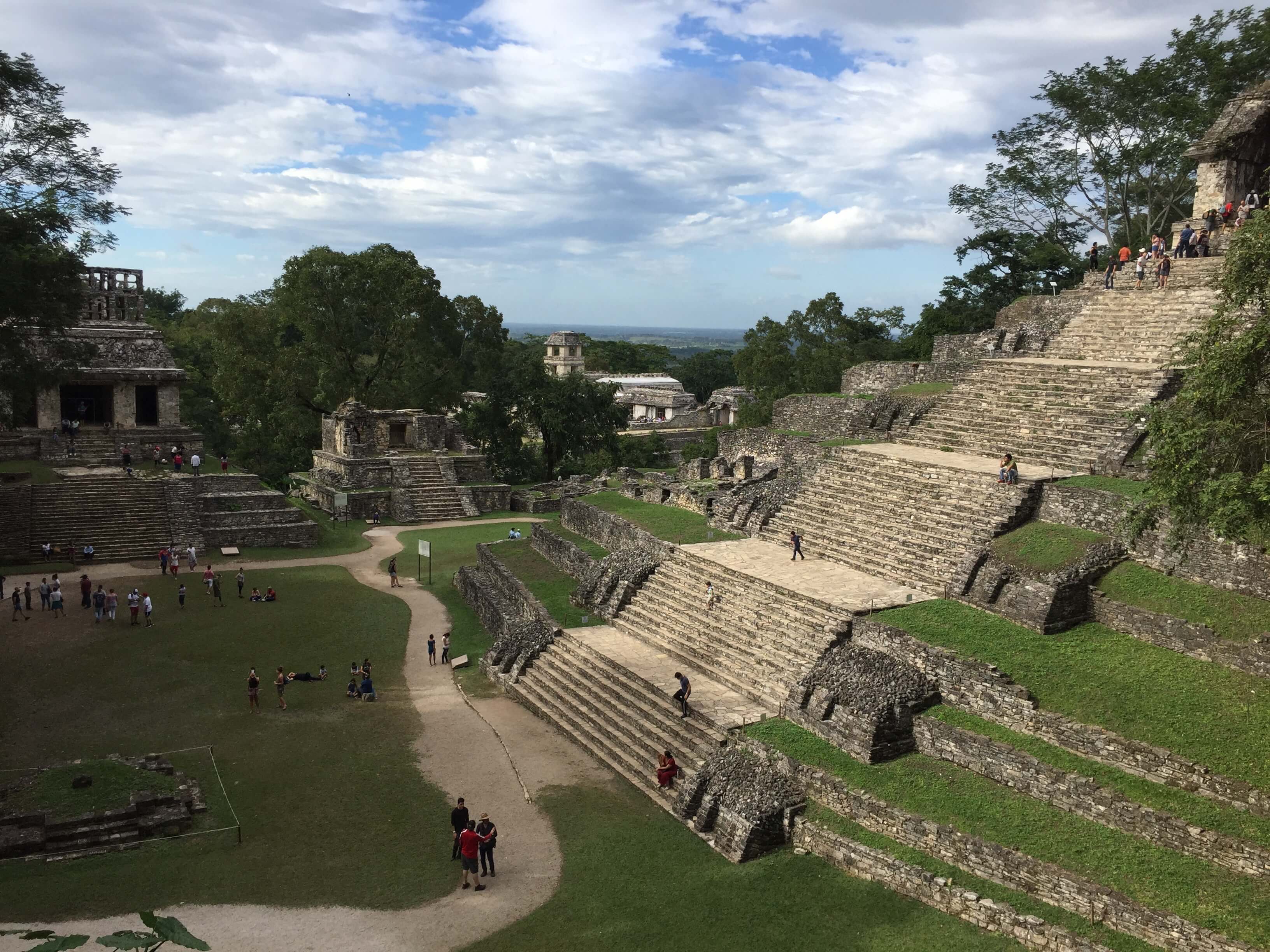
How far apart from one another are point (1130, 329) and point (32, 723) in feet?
74.7

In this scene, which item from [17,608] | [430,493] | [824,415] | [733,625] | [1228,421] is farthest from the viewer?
[430,493]

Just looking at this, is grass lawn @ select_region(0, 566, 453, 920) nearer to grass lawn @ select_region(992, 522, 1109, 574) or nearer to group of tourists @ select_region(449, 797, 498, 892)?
group of tourists @ select_region(449, 797, 498, 892)

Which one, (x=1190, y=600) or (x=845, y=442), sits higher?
(x=845, y=442)

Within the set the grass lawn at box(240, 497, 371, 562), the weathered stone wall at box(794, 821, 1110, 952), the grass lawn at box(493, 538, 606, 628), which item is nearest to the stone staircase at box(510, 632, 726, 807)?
the grass lawn at box(493, 538, 606, 628)

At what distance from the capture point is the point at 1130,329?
2091 centimetres

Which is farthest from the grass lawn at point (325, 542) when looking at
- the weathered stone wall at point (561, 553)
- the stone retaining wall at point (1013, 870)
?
the stone retaining wall at point (1013, 870)

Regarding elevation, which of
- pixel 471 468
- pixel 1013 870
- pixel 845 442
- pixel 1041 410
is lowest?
pixel 1013 870

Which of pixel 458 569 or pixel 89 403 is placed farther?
pixel 89 403

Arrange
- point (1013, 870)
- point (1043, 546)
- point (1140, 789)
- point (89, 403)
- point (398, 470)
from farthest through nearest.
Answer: point (398, 470), point (89, 403), point (1043, 546), point (1140, 789), point (1013, 870)

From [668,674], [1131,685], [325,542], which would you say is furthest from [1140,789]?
[325,542]

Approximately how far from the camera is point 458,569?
26391 millimetres

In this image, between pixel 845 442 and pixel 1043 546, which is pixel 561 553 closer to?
pixel 845 442

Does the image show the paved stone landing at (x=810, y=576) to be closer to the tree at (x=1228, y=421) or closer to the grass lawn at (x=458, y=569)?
the grass lawn at (x=458, y=569)

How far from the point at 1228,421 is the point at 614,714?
9639mm
